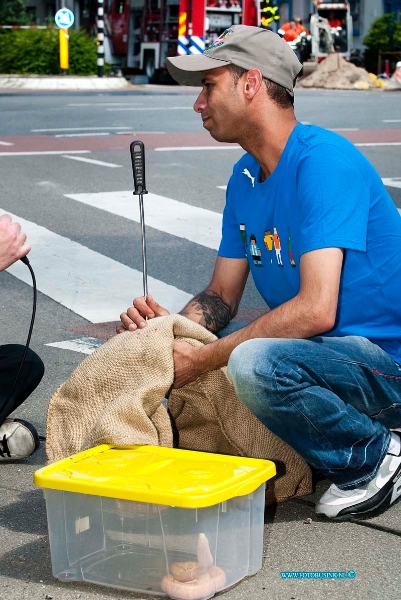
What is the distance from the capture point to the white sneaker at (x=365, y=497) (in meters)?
3.20

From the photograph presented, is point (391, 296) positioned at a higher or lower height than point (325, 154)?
lower

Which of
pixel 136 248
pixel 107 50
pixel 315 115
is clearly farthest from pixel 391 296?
pixel 107 50

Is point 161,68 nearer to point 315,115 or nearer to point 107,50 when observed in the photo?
point 107,50

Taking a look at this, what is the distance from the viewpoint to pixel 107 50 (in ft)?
97.0

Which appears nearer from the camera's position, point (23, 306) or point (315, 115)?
point (23, 306)

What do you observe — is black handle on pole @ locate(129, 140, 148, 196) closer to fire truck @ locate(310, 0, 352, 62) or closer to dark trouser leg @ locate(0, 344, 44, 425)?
dark trouser leg @ locate(0, 344, 44, 425)

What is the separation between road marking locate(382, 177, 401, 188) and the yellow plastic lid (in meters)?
7.15

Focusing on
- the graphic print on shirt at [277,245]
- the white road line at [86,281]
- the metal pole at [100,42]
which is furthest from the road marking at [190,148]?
the metal pole at [100,42]

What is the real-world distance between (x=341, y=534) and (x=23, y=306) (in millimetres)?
3150

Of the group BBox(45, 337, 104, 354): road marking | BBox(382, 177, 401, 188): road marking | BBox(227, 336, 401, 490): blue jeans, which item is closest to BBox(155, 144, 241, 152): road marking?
BBox(382, 177, 401, 188): road marking

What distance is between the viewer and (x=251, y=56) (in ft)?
10.8

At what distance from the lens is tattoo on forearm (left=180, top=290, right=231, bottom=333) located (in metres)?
3.65

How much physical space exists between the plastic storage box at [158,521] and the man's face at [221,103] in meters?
1.04

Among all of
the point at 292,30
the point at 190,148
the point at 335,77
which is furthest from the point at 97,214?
the point at 292,30
